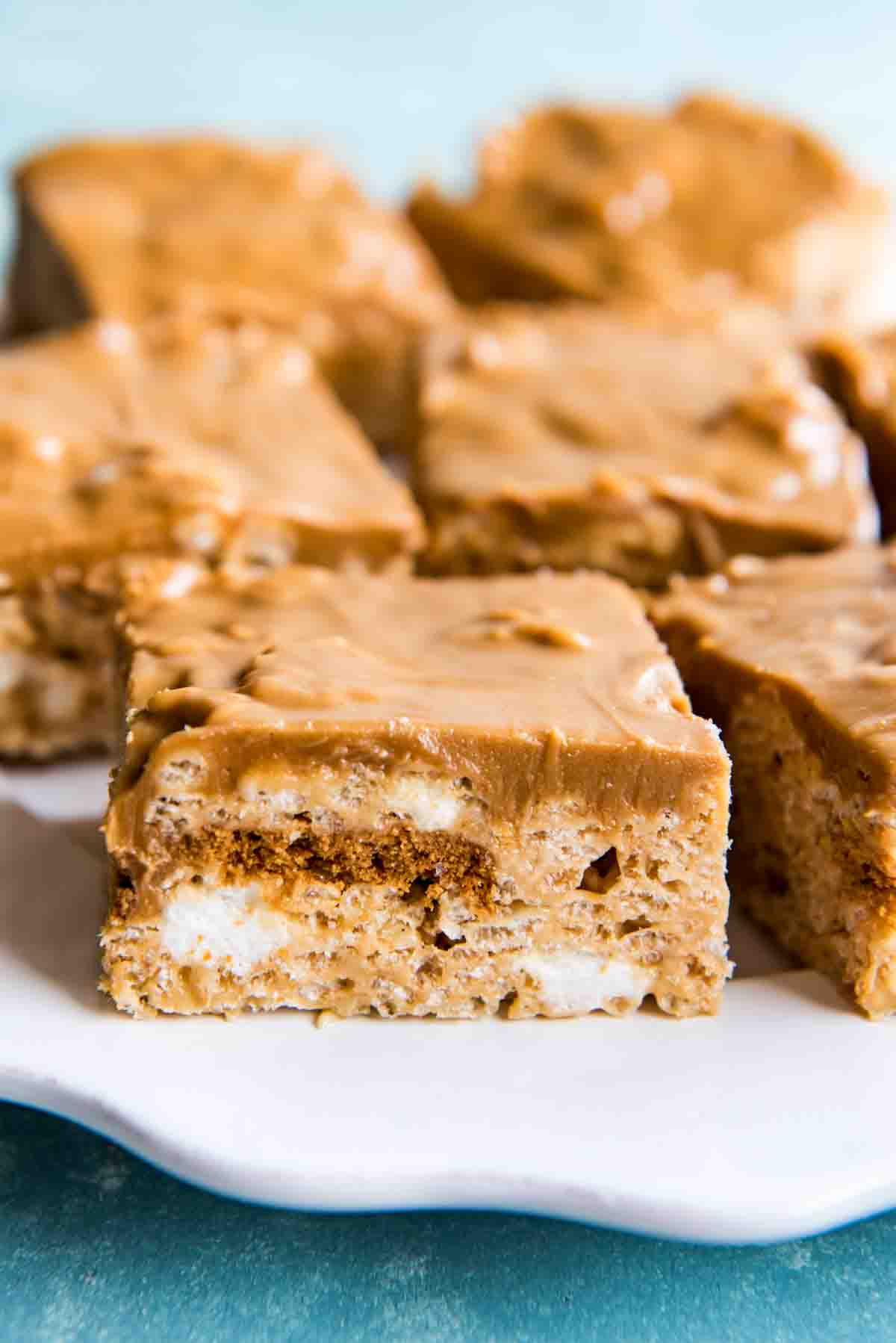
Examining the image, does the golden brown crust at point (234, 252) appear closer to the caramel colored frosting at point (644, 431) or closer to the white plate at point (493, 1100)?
the caramel colored frosting at point (644, 431)

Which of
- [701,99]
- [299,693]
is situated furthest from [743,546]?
[701,99]

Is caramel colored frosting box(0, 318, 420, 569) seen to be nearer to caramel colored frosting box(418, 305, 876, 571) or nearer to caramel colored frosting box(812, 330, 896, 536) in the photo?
caramel colored frosting box(418, 305, 876, 571)

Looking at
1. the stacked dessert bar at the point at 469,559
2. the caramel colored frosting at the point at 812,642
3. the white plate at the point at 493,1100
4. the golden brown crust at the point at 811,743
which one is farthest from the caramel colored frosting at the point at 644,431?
the white plate at the point at 493,1100

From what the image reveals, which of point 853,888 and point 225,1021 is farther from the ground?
point 853,888

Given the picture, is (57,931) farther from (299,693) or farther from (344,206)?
(344,206)

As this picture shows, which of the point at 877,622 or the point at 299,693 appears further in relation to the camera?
the point at 877,622

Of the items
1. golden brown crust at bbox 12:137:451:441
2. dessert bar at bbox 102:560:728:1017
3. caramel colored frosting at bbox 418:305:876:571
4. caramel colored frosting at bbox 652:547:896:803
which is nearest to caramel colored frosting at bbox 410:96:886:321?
golden brown crust at bbox 12:137:451:441

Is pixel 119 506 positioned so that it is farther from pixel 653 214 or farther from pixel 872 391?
pixel 653 214

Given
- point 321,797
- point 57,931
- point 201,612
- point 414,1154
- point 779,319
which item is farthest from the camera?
point 779,319
